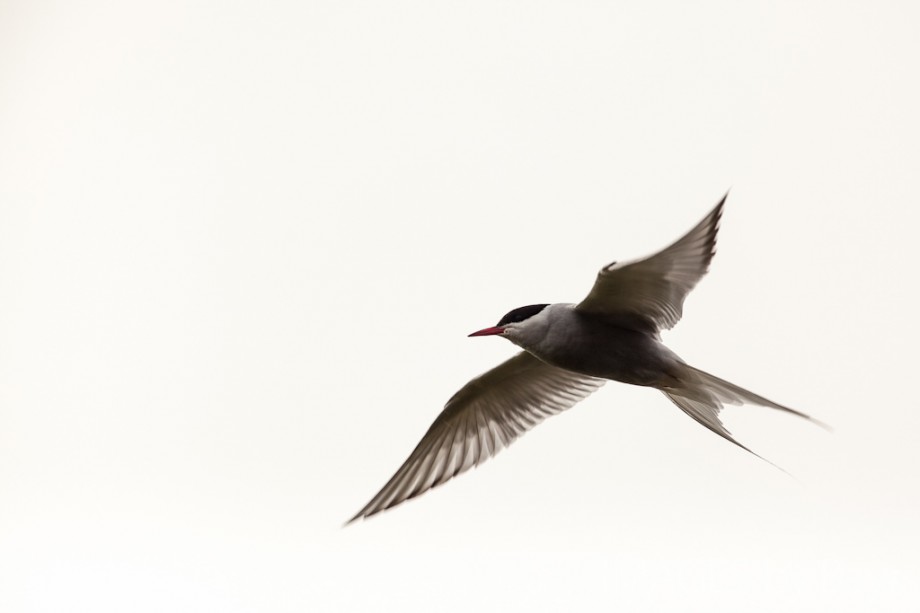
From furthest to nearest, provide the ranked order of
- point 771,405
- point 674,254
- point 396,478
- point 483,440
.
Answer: point 483,440 < point 396,478 < point 674,254 < point 771,405

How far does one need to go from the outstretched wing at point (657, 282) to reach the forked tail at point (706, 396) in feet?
0.42

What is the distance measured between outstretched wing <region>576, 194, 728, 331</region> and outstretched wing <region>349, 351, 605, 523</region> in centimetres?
43

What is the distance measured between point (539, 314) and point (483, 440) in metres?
0.57

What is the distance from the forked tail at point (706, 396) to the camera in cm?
179

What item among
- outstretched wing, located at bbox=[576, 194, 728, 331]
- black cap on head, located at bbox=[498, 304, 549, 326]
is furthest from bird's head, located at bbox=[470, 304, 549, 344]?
outstretched wing, located at bbox=[576, 194, 728, 331]

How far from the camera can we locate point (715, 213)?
1.59 m

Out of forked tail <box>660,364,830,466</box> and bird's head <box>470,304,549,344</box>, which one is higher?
bird's head <box>470,304,549,344</box>

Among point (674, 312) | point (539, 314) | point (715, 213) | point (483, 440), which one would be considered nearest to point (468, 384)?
point (483, 440)

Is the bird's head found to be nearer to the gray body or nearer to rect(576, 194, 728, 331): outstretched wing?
the gray body

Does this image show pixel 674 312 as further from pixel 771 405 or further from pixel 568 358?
pixel 771 405

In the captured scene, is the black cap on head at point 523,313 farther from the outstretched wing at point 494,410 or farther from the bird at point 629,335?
the outstretched wing at point 494,410

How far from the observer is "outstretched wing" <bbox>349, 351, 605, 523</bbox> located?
232cm

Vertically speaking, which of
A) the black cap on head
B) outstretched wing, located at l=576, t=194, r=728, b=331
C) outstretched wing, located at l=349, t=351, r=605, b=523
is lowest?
outstretched wing, located at l=349, t=351, r=605, b=523

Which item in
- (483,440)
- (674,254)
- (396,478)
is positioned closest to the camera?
(674,254)
